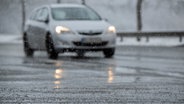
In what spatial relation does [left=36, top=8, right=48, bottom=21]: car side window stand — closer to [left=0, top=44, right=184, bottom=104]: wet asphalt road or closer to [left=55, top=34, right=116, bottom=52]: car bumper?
[left=55, top=34, right=116, bottom=52]: car bumper

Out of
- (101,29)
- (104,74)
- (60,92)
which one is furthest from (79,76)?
(101,29)

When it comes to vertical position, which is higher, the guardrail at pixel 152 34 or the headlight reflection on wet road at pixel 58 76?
the headlight reflection on wet road at pixel 58 76

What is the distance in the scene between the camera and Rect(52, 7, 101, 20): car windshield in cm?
1836

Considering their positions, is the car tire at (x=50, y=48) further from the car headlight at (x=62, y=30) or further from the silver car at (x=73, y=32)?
the car headlight at (x=62, y=30)

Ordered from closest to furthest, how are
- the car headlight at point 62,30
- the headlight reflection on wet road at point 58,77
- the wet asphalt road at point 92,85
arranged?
1. the wet asphalt road at point 92,85
2. the headlight reflection on wet road at point 58,77
3. the car headlight at point 62,30

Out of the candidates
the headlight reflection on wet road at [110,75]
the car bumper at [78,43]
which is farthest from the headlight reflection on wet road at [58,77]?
the car bumper at [78,43]

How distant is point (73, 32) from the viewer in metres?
17.3

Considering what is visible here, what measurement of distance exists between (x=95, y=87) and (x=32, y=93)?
1109 millimetres

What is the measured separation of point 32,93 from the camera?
7.93 meters

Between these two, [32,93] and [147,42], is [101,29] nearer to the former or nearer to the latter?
[32,93]

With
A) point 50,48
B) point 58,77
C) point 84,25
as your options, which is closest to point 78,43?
point 84,25

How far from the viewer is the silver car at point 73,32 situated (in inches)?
680

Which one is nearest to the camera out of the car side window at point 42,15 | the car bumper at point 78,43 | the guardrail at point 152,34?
the car bumper at point 78,43

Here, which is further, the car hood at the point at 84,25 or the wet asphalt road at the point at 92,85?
the car hood at the point at 84,25
